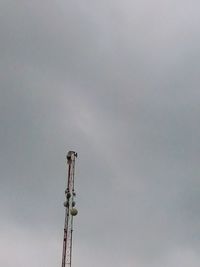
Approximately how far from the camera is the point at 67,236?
6511 inches

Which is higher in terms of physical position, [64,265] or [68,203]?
[68,203]

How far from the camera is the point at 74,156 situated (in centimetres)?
17188

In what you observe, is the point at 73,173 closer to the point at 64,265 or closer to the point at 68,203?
the point at 68,203

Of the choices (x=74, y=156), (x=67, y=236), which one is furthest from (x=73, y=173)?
(x=67, y=236)

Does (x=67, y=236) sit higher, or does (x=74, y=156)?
(x=74, y=156)

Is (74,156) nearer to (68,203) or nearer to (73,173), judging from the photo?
(73,173)

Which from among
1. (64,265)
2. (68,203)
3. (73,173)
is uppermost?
(73,173)

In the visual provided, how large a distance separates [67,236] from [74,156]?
26.6 metres

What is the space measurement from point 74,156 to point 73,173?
5.74 meters

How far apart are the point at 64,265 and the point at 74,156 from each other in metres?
35.7

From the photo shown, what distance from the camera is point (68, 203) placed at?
539ft

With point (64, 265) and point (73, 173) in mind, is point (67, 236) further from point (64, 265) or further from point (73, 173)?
point (73, 173)

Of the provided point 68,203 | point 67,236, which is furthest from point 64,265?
point 68,203

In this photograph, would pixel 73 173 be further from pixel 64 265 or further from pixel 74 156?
pixel 64 265
